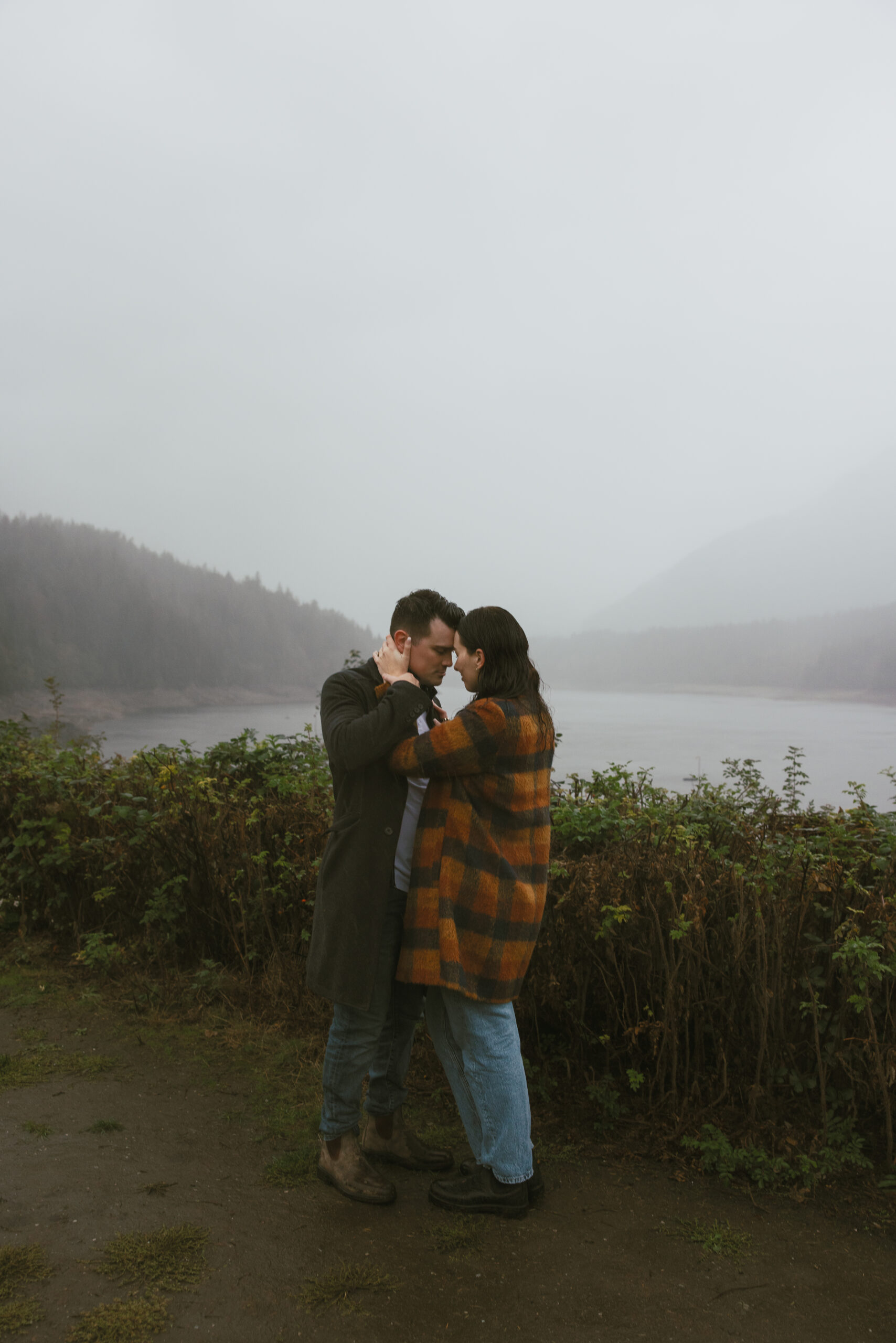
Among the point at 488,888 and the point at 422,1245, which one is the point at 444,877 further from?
the point at 422,1245

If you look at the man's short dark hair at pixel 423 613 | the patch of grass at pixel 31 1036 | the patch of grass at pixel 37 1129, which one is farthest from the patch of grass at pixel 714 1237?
the patch of grass at pixel 31 1036

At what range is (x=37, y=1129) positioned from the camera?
9.55ft

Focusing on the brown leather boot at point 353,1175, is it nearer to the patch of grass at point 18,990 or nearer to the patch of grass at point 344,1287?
the patch of grass at point 344,1287

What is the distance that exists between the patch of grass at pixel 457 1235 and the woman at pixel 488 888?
0.03 m

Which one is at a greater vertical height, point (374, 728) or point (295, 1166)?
point (374, 728)

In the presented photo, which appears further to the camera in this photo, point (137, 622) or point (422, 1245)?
point (137, 622)

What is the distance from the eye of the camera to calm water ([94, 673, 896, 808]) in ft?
13.8

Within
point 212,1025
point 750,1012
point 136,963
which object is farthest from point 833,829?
point 136,963

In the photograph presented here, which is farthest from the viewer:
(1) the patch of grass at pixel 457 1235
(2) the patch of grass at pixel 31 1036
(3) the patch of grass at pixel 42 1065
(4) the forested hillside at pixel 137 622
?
(4) the forested hillside at pixel 137 622

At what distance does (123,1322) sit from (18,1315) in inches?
10.0

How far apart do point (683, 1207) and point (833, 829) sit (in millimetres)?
1359

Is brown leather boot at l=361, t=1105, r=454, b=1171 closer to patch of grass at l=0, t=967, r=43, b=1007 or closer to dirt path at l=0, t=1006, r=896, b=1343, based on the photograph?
dirt path at l=0, t=1006, r=896, b=1343

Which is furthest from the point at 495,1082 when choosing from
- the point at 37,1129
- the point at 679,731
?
the point at 679,731

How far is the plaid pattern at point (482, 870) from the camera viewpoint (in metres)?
2.36
